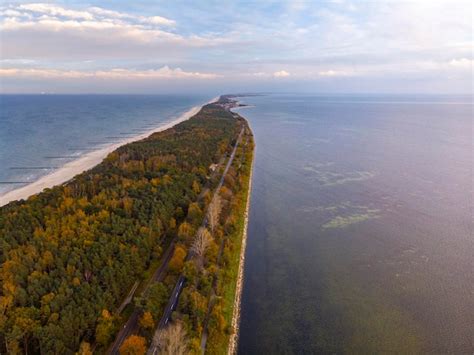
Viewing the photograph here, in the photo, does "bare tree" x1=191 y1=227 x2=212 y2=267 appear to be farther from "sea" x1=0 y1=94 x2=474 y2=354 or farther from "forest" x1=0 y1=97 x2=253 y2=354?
"sea" x1=0 y1=94 x2=474 y2=354

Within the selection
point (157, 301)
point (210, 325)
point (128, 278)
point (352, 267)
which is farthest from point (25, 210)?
point (352, 267)

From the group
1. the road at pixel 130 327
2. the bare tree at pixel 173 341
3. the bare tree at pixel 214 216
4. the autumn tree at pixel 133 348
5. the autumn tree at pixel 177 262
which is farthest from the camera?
the bare tree at pixel 214 216

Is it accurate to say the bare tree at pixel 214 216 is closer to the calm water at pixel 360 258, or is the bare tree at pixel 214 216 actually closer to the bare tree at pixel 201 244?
the bare tree at pixel 201 244

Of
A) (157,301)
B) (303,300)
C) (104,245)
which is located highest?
(104,245)

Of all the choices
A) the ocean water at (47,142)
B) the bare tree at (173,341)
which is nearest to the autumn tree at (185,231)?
the bare tree at (173,341)

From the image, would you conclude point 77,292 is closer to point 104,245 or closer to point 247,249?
point 104,245

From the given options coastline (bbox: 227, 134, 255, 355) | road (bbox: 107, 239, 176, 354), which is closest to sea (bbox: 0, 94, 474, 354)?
coastline (bbox: 227, 134, 255, 355)
